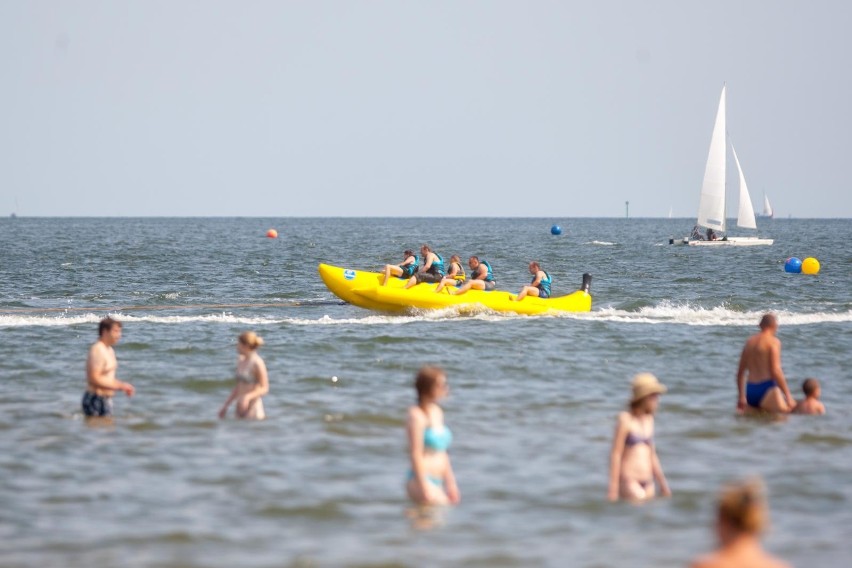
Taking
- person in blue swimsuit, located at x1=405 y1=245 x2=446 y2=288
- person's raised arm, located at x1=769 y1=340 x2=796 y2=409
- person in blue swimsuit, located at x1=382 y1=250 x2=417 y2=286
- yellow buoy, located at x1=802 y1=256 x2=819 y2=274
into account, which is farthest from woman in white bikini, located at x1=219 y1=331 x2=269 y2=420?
yellow buoy, located at x1=802 y1=256 x2=819 y2=274

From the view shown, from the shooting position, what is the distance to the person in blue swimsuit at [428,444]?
7727mm

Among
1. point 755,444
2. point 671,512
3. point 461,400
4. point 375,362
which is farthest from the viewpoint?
point 375,362

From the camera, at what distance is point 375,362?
54.3 feet

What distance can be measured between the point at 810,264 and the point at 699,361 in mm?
25856

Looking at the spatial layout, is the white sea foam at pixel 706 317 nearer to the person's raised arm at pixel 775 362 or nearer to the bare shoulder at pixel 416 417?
the person's raised arm at pixel 775 362

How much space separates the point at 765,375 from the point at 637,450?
14.4 ft

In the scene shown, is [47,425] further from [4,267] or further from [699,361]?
[4,267]

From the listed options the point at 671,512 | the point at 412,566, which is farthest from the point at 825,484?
the point at 412,566

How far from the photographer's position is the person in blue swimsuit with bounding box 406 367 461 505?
304 inches

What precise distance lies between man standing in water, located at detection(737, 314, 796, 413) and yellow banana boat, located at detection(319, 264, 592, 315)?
413 inches

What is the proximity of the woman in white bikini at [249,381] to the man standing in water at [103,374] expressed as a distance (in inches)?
40.1

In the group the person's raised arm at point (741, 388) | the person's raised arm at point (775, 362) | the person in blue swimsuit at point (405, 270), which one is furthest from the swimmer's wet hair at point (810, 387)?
the person in blue swimsuit at point (405, 270)
